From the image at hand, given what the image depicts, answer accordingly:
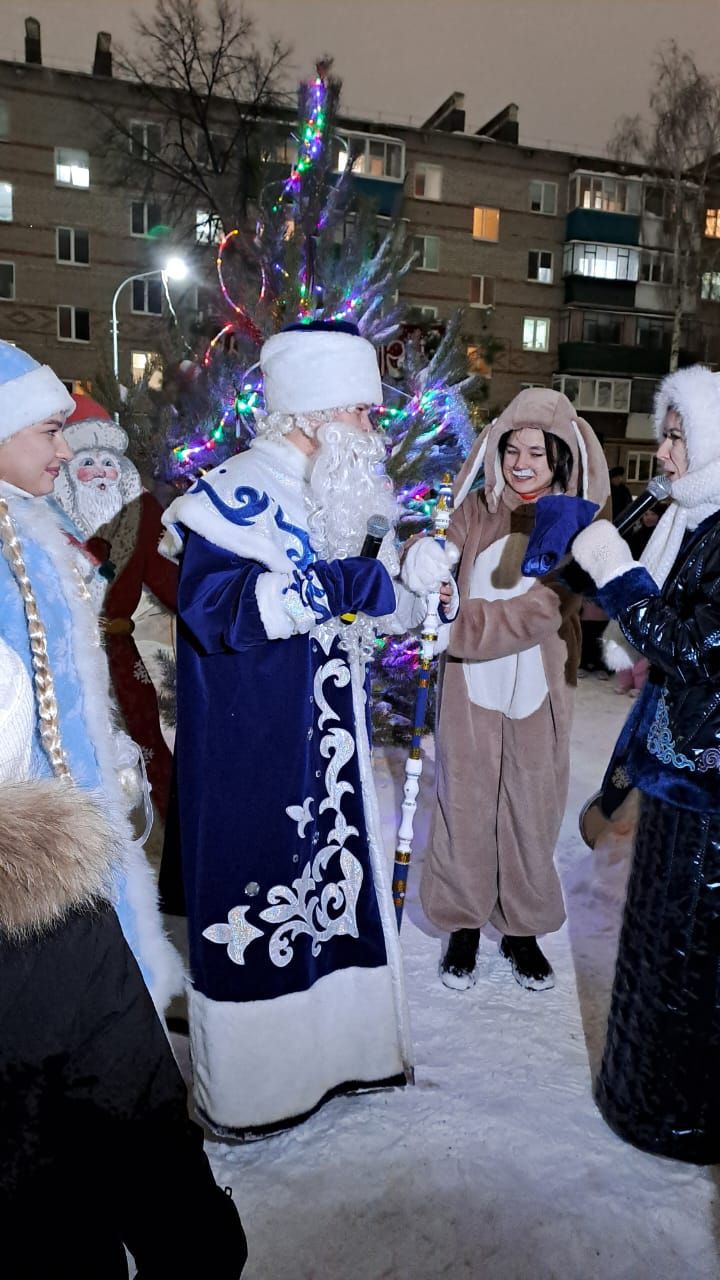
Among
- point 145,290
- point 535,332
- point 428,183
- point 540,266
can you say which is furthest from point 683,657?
point 540,266

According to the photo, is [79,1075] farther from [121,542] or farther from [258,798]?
[121,542]

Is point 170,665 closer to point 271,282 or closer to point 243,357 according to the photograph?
point 243,357

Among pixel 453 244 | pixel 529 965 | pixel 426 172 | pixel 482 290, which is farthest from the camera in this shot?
pixel 482 290

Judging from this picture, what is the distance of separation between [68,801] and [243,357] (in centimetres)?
464

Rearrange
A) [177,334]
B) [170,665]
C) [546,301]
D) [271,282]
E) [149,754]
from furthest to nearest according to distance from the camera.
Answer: [546,301], [177,334], [170,665], [271,282], [149,754]

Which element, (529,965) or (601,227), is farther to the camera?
(601,227)

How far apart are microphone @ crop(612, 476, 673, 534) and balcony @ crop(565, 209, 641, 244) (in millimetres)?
29245

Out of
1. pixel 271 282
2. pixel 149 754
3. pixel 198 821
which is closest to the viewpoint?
pixel 198 821

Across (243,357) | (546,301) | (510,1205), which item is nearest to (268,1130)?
(510,1205)

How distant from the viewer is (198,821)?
2451mm

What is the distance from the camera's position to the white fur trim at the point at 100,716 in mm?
1805

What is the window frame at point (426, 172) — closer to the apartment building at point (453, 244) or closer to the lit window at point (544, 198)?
the apartment building at point (453, 244)

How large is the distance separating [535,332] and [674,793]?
95.5ft

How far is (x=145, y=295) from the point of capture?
2383 cm
